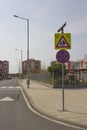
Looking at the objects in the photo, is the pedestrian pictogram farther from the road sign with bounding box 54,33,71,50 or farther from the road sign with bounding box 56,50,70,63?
the road sign with bounding box 56,50,70,63

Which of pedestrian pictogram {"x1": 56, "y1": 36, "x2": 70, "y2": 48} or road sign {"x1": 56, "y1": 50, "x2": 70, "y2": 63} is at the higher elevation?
pedestrian pictogram {"x1": 56, "y1": 36, "x2": 70, "y2": 48}

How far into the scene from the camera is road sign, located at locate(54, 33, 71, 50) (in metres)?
15.9

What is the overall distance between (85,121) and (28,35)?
106 ft

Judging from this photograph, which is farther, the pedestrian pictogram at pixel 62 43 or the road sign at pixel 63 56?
the pedestrian pictogram at pixel 62 43

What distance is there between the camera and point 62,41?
52.0 ft

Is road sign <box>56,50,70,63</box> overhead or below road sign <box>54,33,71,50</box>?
below

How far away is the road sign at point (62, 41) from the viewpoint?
15852mm

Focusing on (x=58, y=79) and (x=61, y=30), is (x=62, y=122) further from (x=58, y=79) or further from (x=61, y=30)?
(x=58, y=79)

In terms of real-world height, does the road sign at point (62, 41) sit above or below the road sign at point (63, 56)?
above

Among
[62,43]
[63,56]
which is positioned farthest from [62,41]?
[63,56]

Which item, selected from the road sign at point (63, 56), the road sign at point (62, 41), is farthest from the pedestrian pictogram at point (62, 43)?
the road sign at point (63, 56)

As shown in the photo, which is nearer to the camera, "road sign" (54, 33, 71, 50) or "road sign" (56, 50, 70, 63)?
"road sign" (56, 50, 70, 63)

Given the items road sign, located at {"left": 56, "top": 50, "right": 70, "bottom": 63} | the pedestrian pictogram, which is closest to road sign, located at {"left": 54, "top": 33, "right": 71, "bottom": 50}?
Result: the pedestrian pictogram

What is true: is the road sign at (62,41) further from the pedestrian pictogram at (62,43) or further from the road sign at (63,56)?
the road sign at (63,56)
